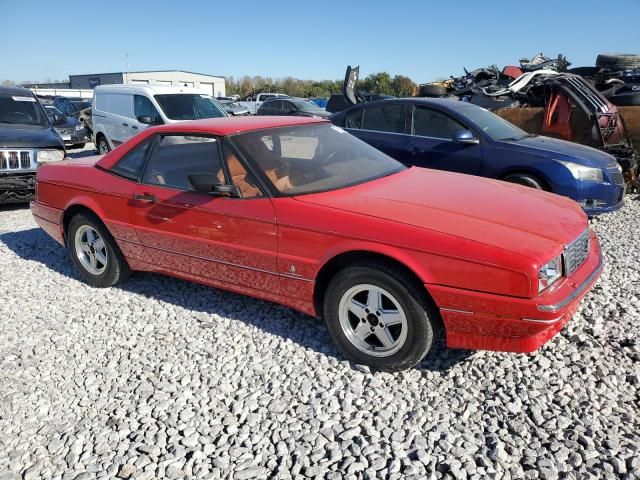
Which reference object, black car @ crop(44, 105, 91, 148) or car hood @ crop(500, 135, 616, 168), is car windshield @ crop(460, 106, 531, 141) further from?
black car @ crop(44, 105, 91, 148)

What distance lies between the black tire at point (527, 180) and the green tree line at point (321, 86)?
93.6ft

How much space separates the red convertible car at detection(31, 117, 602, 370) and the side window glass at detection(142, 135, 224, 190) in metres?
0.01

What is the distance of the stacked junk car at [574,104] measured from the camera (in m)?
7.49

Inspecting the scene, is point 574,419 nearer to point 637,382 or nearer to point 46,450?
point 637,382

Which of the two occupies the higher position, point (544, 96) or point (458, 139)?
point (544, 96)

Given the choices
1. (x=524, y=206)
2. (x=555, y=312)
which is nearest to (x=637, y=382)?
(x=555, y=312)

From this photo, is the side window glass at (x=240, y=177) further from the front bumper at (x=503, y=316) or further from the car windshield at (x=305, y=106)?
the car windshield at (x=305, y=106)

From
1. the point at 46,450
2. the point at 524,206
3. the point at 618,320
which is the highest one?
the point at 524,206

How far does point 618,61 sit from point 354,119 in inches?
322

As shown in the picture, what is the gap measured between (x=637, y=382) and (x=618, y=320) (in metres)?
0.81

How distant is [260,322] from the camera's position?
3.71 meters

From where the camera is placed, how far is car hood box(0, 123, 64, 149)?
23.9 ft

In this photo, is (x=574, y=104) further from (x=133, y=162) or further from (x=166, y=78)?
(x=166, y=78)

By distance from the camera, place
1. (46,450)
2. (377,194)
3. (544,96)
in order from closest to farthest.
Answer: (46,450), (377,194), (544,96)
